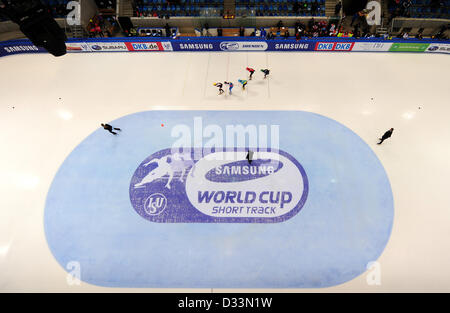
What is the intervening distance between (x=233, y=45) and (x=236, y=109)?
5.99 metres

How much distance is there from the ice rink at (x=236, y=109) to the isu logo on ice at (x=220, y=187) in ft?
9.12

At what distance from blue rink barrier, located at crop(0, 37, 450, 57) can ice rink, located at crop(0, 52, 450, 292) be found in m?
0.47

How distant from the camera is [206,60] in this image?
15672 mm

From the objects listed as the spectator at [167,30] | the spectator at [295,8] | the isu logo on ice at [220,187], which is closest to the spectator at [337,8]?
the spectator at [295,8]

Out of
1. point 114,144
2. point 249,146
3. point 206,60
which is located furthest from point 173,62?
point 249,146

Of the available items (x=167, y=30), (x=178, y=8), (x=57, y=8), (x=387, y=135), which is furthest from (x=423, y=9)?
(x=57, y=8)

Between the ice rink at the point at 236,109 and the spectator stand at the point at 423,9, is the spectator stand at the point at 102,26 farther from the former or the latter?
the spectator stand at the point at 423,9

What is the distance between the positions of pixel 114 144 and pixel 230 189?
6.68 m

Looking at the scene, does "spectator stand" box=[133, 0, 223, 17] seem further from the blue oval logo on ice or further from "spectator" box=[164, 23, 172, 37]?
the blue oval logo on ice

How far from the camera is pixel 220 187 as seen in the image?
1033cm

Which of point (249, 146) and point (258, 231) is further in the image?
point (249, 146)

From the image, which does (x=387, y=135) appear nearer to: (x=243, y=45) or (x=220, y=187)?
(x=220, y=187)

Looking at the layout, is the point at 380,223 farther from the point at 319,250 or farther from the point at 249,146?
the point at 249,146
